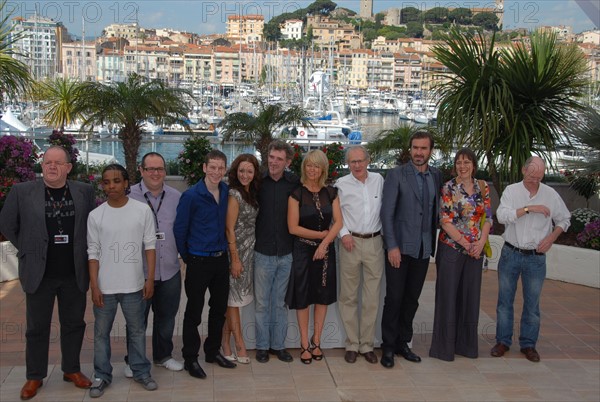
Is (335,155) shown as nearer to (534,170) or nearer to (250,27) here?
(534,170)

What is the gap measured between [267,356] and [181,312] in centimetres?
155

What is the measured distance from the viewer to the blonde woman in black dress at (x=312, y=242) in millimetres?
4708

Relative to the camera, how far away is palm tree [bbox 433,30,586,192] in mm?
8266

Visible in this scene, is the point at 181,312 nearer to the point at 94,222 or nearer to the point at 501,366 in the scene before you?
the point at 94,222

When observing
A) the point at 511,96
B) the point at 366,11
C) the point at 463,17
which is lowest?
the point at 511,96

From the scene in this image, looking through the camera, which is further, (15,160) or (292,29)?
(292,29)

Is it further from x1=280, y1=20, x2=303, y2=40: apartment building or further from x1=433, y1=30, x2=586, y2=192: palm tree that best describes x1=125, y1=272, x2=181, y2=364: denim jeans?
x1=280, y1=20, x2=303, y2=40: apartment building

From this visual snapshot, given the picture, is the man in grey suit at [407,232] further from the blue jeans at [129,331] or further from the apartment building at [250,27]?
the apartment building at [250,27]

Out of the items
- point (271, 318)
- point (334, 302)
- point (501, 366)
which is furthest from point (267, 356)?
point (501, 366)

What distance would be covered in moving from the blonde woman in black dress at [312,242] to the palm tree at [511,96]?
3993mm

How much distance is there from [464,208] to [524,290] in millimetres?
943

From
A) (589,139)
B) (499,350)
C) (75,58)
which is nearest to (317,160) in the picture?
(499,350)

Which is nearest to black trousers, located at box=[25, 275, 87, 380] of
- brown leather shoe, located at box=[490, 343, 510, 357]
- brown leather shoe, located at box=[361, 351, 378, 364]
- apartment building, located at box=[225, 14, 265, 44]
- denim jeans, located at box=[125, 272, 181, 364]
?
denim jeans, located at box=[125, 272, 181, 364]

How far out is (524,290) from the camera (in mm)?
5320
